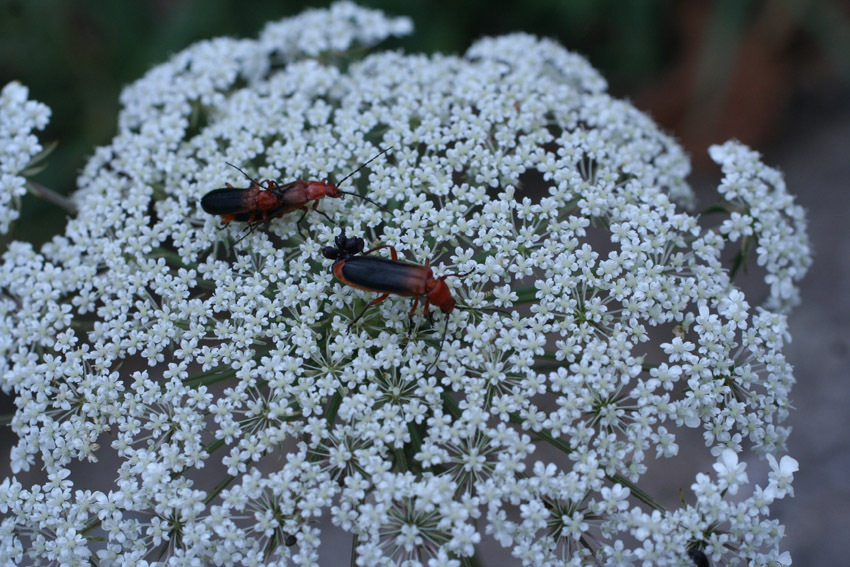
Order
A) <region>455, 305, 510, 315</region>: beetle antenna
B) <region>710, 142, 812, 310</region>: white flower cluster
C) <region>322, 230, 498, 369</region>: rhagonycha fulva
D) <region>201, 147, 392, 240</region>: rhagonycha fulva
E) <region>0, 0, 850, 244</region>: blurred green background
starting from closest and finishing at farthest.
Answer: <region>322, 230, 498, 369</region>: rhagonycha fulva → <region>455, 305, 510, 315</region>: beetle antenna → <region>201, 147, 392, 240</region>: rhagonycha fulva → <region>710, 142, 812, 310</region>: white flower cluster → <region>0, 0, 850, 244</region>: blurred green background

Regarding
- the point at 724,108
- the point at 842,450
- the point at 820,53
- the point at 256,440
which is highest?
the point at 820,53

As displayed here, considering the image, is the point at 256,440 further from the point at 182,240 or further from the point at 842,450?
the point at 842,450

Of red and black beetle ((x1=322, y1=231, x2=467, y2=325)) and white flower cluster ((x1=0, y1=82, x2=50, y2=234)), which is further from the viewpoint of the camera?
white flower cluster ((x1=0, y1=82, x2=50, y2=234))

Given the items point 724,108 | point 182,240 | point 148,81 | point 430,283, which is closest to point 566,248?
point 430,283

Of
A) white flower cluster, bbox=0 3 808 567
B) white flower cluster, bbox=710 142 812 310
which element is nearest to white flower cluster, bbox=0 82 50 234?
white flower cluster, bbox=0 3 808 567

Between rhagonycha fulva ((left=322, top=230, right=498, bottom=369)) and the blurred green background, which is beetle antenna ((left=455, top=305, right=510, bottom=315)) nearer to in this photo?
rhagonycha fulva ((left=322, top=230, right=498, bottom=369))
